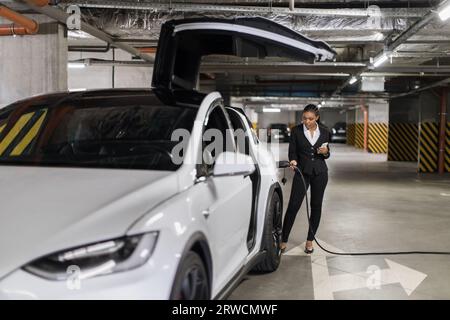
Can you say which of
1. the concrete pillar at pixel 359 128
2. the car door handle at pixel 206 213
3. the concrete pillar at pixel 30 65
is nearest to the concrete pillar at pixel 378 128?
the concrete pillar at pixel 359 128

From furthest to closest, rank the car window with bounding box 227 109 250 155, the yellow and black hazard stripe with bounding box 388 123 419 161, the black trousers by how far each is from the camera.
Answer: the yellow and black hazard stripe with bounding box 388 123 419 161
the black trousers
the car window with bounding box 227 109 250 155

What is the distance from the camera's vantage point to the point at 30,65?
7762 mm

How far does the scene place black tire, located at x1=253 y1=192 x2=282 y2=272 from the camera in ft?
16.0

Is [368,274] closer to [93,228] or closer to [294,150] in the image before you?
[294,150]

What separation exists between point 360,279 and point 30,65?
18.0ft

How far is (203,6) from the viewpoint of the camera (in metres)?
7.95

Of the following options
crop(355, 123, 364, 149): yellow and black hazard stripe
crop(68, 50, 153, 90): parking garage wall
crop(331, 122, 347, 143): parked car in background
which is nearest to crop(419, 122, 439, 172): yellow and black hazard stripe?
crop(68, 50, 153, 90): parking garage wall

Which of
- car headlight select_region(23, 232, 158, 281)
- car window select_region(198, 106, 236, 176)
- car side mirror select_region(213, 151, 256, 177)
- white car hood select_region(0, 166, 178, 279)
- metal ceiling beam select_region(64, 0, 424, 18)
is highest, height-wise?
metal ceiling beam select_region(64, 0, 424, 18)

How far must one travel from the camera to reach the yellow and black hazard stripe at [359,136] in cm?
3783

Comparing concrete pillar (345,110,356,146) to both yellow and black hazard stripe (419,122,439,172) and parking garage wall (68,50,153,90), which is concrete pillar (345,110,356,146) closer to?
yellow and black hazard stripe (419,122,439,172)

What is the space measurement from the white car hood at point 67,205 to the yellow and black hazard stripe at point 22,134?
1.72ft

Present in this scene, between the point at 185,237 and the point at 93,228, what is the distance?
47 centimetres

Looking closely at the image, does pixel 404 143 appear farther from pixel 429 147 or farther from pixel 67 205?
pixel 67 205

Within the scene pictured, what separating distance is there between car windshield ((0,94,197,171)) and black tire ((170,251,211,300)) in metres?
0.70
